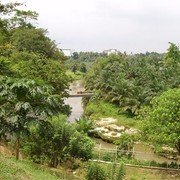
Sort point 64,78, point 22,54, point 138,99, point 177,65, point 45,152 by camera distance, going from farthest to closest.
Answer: point 177,65 < point 138,99 < point 22,54 < point 64,78 < point 45,152

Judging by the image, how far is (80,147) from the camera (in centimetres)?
1858

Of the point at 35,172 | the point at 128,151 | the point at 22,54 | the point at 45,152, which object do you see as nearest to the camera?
the point at 35,172

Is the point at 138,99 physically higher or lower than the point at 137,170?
higher

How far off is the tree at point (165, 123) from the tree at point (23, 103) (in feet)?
21.3

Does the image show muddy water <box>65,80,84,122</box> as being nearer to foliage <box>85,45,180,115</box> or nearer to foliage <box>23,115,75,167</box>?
foliage <box>85,45,180,115</box>

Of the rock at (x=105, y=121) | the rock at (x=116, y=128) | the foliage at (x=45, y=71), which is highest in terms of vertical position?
the foliage at (x=45, y=71)

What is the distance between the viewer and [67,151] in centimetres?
1812

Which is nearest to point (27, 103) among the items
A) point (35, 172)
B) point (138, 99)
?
point (35, 172)

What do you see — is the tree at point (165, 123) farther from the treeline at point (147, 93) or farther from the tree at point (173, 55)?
the tree at point (173, 55)

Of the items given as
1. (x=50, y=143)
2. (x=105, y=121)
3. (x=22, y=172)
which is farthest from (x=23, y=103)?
(x=105, y=121)

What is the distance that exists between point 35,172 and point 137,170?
6.99m

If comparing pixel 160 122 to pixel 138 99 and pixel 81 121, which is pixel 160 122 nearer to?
pixel 81 121

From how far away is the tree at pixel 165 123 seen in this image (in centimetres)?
1925

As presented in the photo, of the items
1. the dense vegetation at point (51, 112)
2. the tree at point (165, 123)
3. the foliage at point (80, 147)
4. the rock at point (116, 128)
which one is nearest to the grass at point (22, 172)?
the dense vegetation at point (51, 112)
